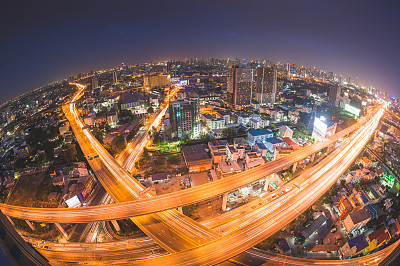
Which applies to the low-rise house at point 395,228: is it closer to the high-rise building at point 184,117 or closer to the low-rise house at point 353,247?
the low-rise house at point 353,247

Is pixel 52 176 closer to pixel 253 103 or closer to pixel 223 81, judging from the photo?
pixel 253 103

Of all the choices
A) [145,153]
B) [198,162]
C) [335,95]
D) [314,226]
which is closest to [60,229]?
[145,153]

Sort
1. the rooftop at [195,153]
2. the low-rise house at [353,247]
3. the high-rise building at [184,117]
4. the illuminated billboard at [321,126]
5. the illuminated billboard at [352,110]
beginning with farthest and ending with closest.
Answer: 1. the illuminated billboard at [352,110]
2. the high-rise building at [184,117]
3. the illuminated billboard at [321,126]
4. the rooftop at [195,153]
5. the low-rise house at [353,247]

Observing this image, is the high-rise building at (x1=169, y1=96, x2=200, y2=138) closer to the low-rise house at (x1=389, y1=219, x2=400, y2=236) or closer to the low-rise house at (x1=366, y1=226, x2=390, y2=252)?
the low-rise house at (x1=366, y1=226, x2=390, y2=252)

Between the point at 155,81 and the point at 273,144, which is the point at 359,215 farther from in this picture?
the point at 155,81

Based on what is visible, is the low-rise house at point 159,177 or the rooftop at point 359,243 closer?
the rooftop at point 359,243

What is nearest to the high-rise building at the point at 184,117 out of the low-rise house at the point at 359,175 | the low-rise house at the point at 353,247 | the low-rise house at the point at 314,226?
the low-rise house at the point at 314,226
